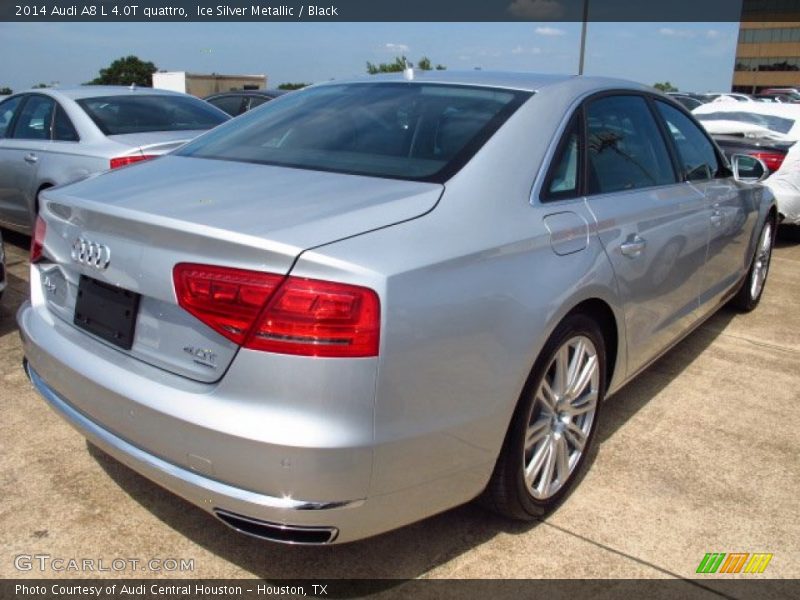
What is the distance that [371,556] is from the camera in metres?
2.41

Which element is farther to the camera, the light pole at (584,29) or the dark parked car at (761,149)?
the light pole at (584,29)

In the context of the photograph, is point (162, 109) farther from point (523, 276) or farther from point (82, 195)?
point (523, 276)

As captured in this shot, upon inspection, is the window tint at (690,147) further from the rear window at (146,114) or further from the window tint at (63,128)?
the window tint at (63,128)

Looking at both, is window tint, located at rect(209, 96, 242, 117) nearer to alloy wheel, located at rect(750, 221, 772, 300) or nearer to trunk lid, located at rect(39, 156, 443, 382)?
alloy wheel, located at rect(750, 221, 772, 300)

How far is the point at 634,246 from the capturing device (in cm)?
285

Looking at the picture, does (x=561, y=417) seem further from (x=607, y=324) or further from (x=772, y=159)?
(x=772, y=159)

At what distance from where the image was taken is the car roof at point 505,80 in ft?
9.30

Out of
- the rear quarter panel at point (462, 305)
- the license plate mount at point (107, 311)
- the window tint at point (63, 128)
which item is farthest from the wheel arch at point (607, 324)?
the window tint at point (63, 128)

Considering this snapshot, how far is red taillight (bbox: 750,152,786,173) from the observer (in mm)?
7156

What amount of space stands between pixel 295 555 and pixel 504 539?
0.71m

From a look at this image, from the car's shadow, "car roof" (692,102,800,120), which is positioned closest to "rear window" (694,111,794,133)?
"car roof" (692,102,800,120)

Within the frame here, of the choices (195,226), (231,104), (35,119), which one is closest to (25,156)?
(35,119)

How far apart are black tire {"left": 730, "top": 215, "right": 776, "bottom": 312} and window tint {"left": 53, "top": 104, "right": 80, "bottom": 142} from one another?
502 cm

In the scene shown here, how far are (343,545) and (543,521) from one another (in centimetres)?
73
